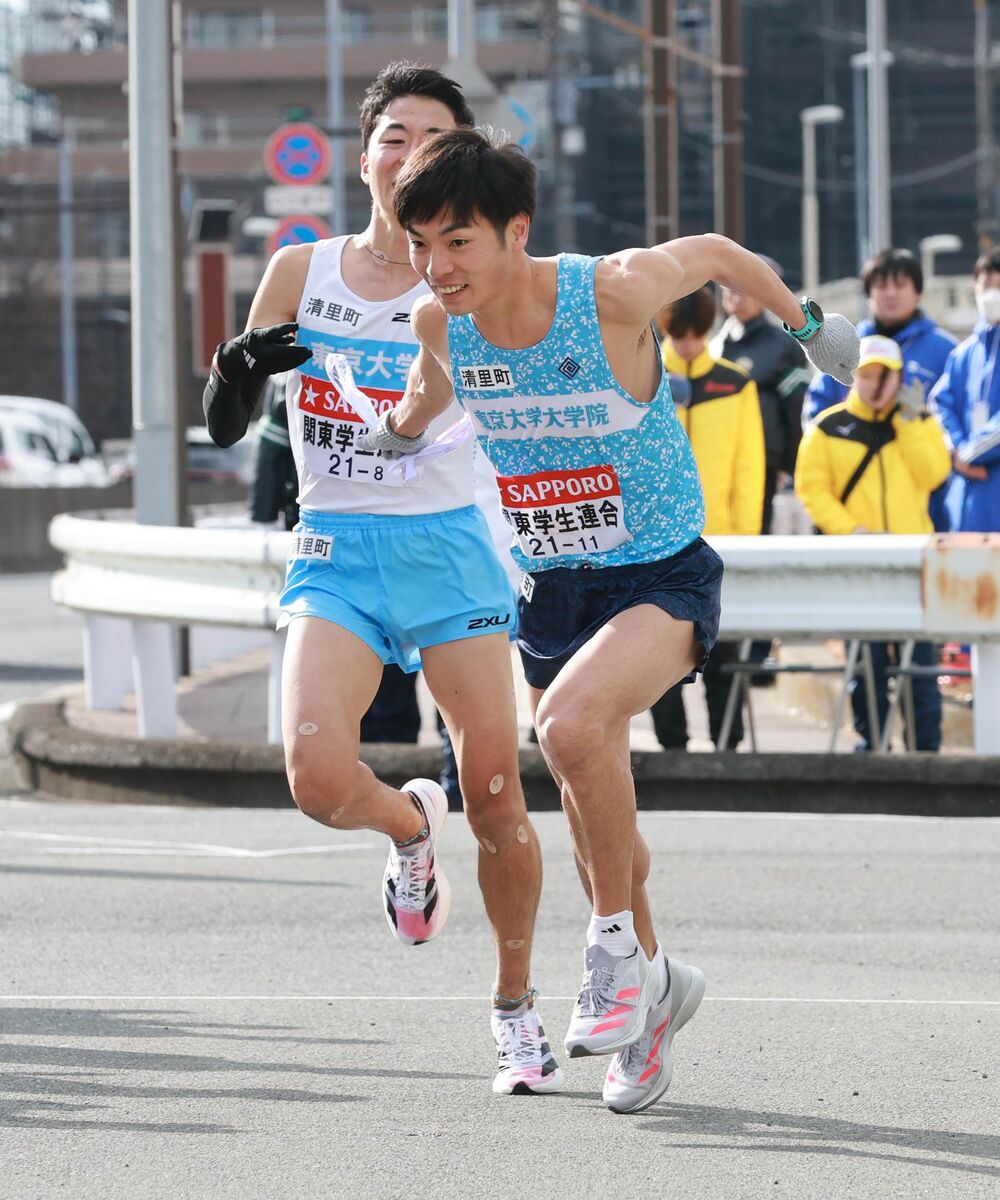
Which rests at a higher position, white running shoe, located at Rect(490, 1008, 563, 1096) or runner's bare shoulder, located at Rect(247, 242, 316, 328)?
runner's bare shoulder, located at Rect(247, 242, 316, 328)

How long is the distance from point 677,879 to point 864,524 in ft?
9.55

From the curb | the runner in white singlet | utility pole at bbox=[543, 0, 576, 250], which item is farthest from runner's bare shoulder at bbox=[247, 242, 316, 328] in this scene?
utility pole at bbox=[543, 0, 576, 250]

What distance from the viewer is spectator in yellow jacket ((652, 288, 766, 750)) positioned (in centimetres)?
1023

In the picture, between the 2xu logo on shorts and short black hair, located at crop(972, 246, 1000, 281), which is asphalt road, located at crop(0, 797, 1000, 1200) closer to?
the 2xu logo on shorts

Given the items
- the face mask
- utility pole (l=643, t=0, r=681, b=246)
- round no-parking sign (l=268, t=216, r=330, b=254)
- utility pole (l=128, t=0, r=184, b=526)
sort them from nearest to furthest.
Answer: the face mask < utility pole (l=128, t=0, r=184, b=526) < round no-parking sign (l=268, t=216, r=330, b=254) < utility pole (l=643, t=0, r=681, b=246)

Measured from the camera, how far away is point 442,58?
268ft

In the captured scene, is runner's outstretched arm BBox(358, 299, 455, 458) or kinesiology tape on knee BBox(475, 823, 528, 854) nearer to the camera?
runner's outstretched arm BBox(358, 299, 455, 458)

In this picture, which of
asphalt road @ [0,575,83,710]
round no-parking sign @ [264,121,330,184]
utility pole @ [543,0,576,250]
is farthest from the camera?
utility pole @ [543,0,576,250]

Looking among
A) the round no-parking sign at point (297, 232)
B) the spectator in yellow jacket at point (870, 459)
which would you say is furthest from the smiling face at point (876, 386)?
the round no-parking sign at point (297, 232)

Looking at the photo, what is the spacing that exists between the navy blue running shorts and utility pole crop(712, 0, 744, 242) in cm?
2221

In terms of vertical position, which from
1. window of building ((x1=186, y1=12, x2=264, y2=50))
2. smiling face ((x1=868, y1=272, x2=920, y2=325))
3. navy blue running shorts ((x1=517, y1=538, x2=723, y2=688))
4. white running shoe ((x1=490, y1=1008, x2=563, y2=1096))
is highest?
window of building ((x1=186, y1=12, x2=264, y2=50))

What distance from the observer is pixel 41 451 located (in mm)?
41156

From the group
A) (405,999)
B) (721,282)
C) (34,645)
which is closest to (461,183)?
(721,282)

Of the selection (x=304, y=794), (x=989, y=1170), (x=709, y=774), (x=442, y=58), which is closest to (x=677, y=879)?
(x=709, y=774)
